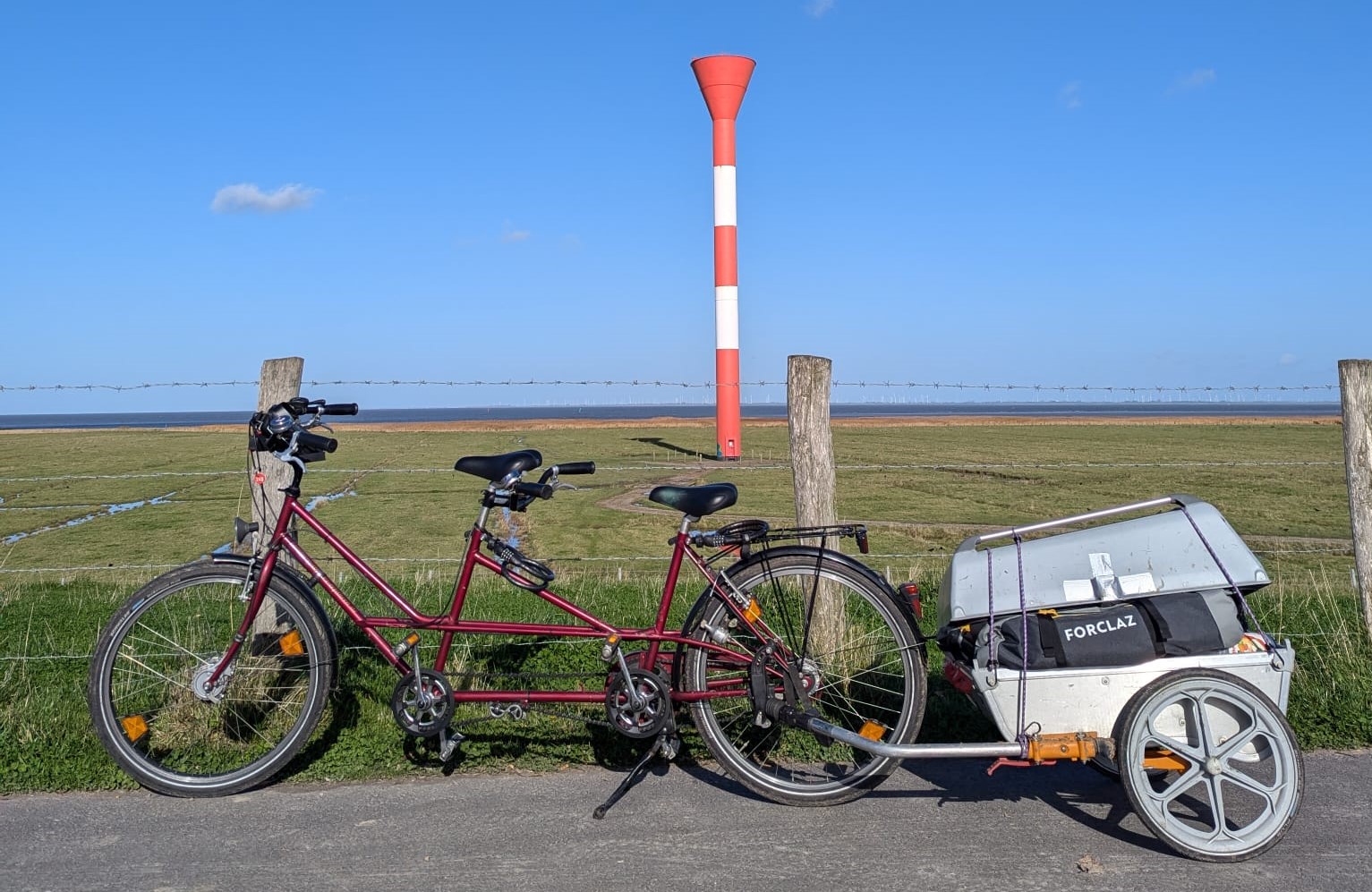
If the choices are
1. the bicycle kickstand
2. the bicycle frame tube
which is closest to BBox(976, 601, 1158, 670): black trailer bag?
the bicycle frame tube

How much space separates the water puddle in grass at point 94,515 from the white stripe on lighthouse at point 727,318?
12.5 meters

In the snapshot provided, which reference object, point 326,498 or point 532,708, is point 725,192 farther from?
point 532,708

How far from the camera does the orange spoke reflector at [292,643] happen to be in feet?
15.1

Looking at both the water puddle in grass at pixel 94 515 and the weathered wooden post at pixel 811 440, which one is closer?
the weathered wooden post at pixel 811 440

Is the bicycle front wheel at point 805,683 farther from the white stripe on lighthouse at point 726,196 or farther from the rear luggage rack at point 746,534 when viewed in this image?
the white stripe on lighthouse at point 726,196

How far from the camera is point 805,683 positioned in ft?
14.7

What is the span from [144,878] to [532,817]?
126 cm

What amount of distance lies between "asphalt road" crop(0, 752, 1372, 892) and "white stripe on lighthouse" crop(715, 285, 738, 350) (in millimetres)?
22246

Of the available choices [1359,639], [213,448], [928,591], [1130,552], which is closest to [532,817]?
[1130,552]

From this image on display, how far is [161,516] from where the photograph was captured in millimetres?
15445

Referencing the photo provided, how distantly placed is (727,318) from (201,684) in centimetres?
2246

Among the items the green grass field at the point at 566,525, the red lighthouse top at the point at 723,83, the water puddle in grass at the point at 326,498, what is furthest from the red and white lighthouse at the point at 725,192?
the water puddle in grass at the point at 326,498

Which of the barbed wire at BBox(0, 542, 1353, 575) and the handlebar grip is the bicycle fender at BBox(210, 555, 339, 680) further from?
the barbed wire at BBox(0, 542, 1353, 575)

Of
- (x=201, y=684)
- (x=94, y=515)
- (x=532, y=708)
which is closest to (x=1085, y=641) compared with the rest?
(x=532, y=708)
